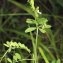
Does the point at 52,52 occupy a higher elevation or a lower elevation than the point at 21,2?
lower

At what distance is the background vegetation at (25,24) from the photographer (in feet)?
6.92

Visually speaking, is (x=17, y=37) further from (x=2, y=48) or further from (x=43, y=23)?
(x=43, y=23)

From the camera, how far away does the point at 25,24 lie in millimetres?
2359

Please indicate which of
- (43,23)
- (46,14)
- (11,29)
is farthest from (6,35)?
(43,23)

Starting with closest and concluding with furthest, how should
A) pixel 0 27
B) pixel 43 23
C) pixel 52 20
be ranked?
pixel 43 23, pixel 0 27, pixel 52 20

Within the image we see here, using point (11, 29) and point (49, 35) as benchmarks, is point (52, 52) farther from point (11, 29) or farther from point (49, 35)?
point (11, 29)

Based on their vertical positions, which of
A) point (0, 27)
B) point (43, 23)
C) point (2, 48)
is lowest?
point (2, 48)

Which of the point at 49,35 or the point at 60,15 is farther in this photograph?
the point at 60,15

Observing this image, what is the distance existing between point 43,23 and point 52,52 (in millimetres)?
921

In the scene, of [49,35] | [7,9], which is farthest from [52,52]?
[7,9]

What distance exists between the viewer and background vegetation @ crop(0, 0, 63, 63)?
2109mm

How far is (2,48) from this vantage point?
2119 mm

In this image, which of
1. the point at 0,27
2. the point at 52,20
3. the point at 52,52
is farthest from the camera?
the point at 52,20

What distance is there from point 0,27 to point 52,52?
47cm
